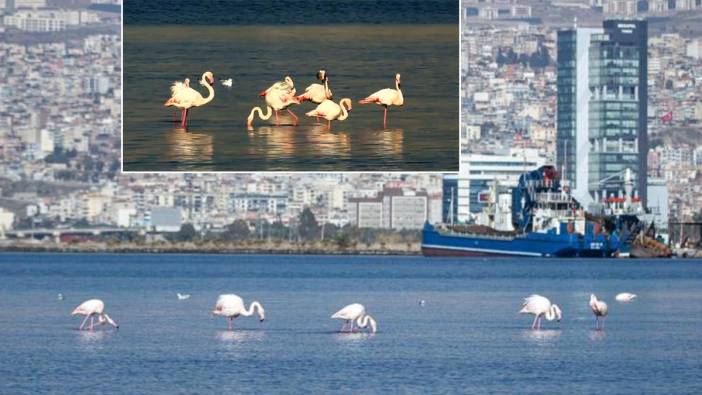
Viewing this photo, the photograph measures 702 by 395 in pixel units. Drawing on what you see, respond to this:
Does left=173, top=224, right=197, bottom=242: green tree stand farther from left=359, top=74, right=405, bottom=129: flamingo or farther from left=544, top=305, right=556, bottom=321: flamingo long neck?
left=544, top=305, right=556, bottom=321: flamingo long neck

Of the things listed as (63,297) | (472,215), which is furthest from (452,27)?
(472,215)

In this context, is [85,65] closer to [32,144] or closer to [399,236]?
[32,144]

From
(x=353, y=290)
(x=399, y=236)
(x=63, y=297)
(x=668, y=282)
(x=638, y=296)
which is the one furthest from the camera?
(x=399, y=236)

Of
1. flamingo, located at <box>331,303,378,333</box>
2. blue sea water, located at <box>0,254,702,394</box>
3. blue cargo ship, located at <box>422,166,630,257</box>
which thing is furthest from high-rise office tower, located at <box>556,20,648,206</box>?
flamingo, located at <box>331,303,378,333</box>

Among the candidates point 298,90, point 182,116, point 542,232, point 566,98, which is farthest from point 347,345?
point 566,98

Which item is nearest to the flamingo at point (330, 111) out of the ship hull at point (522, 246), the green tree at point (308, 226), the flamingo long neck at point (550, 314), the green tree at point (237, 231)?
the flamingo long neck at point (550, 314)

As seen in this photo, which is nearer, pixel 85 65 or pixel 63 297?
pixel 63 297

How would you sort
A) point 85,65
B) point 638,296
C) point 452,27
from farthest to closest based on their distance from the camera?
point 85,65 < point 638,296 < point 452,27
